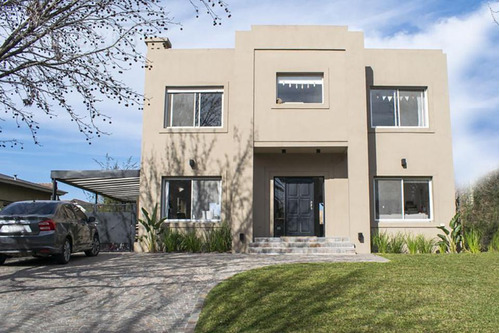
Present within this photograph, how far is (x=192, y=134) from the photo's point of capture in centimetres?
1566

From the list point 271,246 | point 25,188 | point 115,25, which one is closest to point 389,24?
point 115,25

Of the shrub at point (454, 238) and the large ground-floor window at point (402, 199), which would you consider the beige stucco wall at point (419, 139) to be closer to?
the large ground-floor window at point (402, 199)

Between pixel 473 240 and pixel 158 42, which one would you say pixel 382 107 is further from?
pixel 158 42

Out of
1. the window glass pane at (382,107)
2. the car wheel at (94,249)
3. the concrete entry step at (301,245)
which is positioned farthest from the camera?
the window glass pane at (382,107)

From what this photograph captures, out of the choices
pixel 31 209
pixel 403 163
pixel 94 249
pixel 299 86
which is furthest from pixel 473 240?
pixel 31 209

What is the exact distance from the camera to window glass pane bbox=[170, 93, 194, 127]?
630 inches

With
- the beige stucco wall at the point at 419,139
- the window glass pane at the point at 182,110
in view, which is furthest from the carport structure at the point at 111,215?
the beige stucco wall at the point at 419,139

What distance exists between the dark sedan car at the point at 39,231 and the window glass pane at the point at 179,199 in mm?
3914

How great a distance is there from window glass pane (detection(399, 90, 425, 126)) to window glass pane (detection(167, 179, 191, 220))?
7.55 meters

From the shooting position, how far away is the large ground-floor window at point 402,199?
15188 millimetres

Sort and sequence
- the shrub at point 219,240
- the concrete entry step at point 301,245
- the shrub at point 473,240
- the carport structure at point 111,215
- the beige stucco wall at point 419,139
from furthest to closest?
the carport structure at point 111,215
the beige stucco wall at point 419,139
the shrub at point 219,240
the concrete entry step at point 301,245
the shrub at point 473,240

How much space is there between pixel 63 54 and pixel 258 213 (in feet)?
29.6

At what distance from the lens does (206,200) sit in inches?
612

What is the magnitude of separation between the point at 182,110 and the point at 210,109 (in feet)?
3.15
